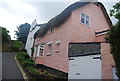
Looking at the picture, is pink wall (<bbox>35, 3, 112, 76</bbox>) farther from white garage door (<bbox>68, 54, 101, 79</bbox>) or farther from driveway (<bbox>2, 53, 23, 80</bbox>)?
driveway (<bbox>2, 53, 23, 80</bbox>)

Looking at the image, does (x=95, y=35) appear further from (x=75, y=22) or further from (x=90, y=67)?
(x=90, y=67)

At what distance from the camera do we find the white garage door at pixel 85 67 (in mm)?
10507

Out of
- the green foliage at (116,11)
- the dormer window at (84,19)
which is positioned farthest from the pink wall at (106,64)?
the dormer window at (84,19)

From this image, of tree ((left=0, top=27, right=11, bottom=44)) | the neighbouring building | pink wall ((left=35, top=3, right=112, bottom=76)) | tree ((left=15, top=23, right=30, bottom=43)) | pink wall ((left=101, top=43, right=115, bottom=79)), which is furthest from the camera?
tree ((left=15, top=23, right=30, bottom=43))

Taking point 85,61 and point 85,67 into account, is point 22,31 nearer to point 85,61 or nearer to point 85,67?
point 85,61

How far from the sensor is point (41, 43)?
20.6 metres

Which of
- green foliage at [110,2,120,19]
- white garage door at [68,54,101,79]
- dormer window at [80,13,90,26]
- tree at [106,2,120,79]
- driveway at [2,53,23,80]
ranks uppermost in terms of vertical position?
dormer window at [80,13,90,26]

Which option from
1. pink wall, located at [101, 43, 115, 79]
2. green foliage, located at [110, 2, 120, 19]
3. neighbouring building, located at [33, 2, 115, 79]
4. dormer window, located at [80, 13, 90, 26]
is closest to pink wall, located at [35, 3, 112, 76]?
neighbouring building, located at [33, 2, 115, 79]

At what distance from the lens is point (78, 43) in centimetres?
1292

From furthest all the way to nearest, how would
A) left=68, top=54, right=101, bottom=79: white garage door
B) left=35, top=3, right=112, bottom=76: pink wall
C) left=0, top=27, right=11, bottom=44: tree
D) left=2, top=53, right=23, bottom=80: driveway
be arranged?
1. left=0, top=27, right=11, bottom=44: tree
2. left=35, top=3, right=112, bottom=76: pink wall
3. left=2, top=53, right=23, bottom=80: driveway
4. left=68, top=54, right=101, bottom=79: white garage door

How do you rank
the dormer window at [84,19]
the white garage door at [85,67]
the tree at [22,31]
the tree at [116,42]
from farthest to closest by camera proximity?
the tree at [22,31] → the dormer window at [84,19] → the white garage door at [85,67] → the tree at [116,42]

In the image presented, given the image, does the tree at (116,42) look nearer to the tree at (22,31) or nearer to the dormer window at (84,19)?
the dormer window at (84,19)

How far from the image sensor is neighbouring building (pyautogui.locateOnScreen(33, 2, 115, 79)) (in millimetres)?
10695

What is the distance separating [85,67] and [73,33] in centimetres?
478
